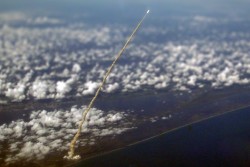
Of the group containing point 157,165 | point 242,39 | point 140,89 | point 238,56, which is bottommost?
point 157,165

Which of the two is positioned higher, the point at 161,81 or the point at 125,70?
the point at 125,70

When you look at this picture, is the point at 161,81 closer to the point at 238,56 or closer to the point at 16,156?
the point at 238,56

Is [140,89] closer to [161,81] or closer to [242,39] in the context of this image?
[161,81]

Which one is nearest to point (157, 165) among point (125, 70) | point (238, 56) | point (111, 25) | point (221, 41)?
point (125, 70)

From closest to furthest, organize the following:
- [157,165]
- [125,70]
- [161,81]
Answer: [157,165] < [161,81] < [125,70]

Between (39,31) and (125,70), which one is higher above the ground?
(39,31)

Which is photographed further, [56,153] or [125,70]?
[125,70]

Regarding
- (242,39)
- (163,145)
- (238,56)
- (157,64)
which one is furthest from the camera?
(242,39)

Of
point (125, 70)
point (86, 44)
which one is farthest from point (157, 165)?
point (86, 44)

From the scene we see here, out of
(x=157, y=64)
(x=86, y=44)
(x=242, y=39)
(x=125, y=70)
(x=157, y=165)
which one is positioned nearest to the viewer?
(x=157, y=165)
